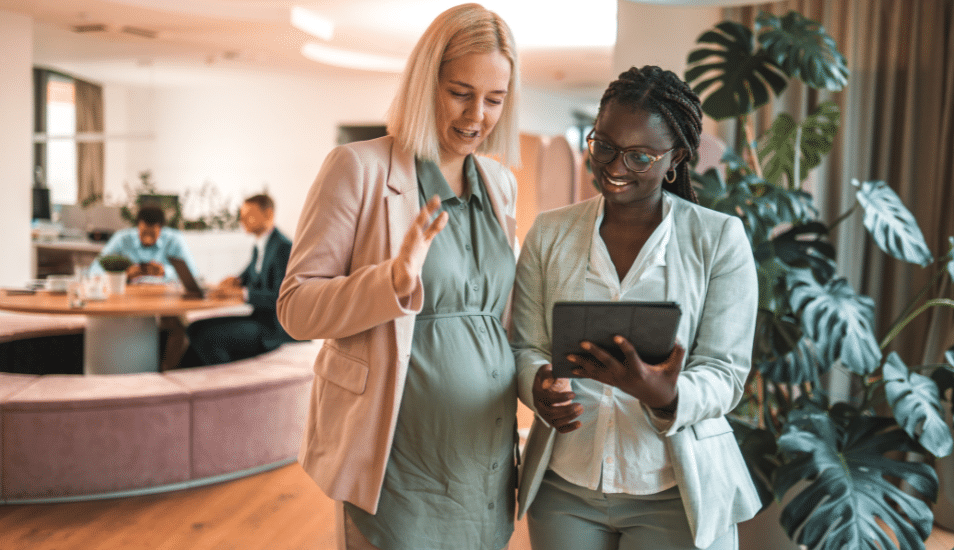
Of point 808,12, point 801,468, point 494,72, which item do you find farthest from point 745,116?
point 494,72

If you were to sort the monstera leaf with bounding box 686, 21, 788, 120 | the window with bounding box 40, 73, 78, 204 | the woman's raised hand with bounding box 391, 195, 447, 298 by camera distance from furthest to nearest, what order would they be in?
the window with bounding box 40, 73, 78, 204
the monstera leaf with bounding box 686, 21, 788, 120
the woman's raised hand with bounding box 391, 195, 447, 298

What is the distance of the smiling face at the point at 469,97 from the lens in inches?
56.1

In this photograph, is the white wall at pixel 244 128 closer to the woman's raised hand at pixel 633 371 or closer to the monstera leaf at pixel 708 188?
the monstera leaf at pixel 708 188

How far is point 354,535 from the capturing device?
1.43m

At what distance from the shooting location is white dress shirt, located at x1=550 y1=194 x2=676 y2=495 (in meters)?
1.29

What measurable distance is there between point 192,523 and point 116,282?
1.83 meters

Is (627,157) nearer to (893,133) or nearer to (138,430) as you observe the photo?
(138,430)

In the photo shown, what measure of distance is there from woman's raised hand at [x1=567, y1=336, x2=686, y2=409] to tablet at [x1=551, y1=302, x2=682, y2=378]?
0.01 metres

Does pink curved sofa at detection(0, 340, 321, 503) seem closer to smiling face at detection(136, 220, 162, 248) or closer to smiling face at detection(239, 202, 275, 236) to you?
smiling face at detection(239, 202, 275, 236)

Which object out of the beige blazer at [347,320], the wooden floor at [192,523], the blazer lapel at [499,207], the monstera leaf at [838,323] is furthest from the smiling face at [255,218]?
the beige blazer at [347,320]

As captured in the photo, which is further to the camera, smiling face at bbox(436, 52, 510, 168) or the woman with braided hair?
smiling face at bbox(436, 52, 510, 168)

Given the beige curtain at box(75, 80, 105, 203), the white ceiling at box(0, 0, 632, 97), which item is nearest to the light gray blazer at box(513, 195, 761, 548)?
the white ceiling at box(0, 0, 632, 97)

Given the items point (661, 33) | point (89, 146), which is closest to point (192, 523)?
point (661, 33)

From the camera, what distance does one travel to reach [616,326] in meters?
1.12
